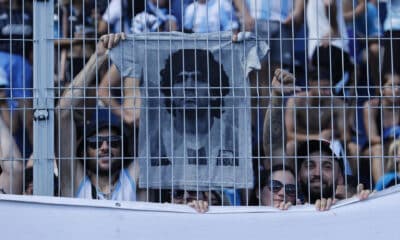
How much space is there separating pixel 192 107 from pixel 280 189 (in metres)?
0.89

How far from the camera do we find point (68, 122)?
656 centimetres

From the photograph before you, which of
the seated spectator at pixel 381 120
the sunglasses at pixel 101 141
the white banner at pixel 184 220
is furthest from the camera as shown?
the seated spectator at pixel 381 120

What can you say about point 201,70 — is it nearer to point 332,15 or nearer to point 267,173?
point 267,173

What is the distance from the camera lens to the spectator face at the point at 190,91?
6.57m

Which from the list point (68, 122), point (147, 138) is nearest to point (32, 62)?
point (68, 122)

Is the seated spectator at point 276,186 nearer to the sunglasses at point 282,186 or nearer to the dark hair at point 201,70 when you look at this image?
the sunglasses at point 282,186

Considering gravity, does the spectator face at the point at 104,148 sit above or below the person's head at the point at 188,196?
above

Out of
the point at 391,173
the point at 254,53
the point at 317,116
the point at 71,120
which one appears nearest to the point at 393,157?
the point at 391,173

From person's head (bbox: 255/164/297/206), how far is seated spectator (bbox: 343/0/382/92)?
0.94 m

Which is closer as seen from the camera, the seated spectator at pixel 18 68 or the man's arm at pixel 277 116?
the seated spectator at pixel 18 68

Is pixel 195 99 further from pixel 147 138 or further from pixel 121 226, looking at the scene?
pixel 121 226

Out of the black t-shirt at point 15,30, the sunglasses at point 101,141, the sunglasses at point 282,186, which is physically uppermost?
the black t-shirt at point 15,30

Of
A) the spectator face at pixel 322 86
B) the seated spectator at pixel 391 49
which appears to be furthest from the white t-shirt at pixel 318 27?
the seated spectator at pixel 391 49

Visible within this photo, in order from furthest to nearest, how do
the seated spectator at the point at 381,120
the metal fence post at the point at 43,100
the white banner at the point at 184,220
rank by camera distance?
the seated spectator at the point at 381,120 < the metal fence post at the point at 43,100 < the white banner at the point at 184,220
